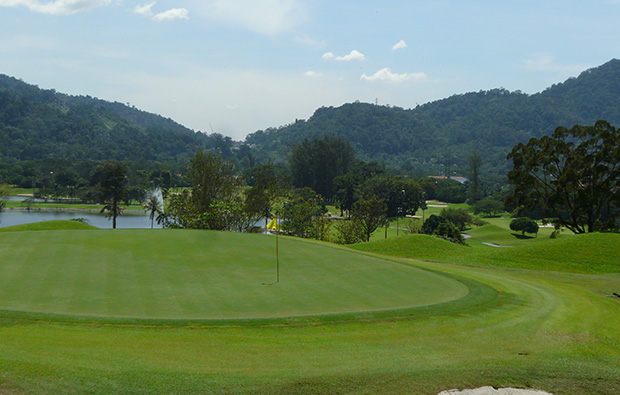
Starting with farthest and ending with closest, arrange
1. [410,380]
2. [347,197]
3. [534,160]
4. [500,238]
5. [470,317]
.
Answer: [347,197], [500,238], [534,160], [470,317], [410,380]

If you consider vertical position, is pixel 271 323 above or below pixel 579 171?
below

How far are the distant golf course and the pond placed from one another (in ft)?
271

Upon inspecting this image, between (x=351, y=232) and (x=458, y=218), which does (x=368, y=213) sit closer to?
(x=351, y=232)

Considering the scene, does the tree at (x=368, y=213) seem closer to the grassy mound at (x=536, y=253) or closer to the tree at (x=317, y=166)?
the grassy mound at (x=536, y=253)

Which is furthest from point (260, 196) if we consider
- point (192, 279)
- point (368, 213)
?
point (192, 279)

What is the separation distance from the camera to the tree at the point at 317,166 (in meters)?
147

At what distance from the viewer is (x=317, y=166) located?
14725 cm

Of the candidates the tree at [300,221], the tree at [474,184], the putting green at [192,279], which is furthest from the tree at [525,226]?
the putting green at [192,279]

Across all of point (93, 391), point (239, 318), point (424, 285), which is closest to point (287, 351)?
point (239, 318)

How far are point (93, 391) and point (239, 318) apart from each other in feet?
13.8

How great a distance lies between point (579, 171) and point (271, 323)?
39.4 m

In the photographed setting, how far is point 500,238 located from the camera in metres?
78.4

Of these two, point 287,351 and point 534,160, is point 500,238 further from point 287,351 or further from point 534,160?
point 287,351

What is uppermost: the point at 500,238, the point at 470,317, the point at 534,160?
the point at 534,160
